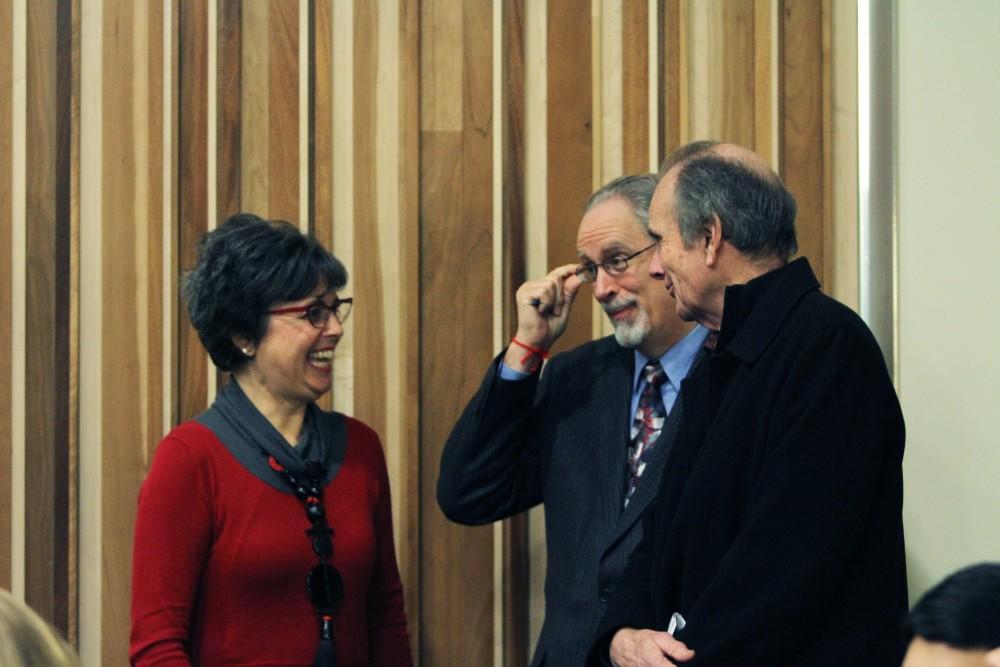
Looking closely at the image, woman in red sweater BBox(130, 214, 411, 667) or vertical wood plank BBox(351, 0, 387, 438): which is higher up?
vertical wood plank BBox(351, 0, 387, 438)

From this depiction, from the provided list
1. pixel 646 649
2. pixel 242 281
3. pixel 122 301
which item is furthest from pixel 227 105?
pixel 646 649

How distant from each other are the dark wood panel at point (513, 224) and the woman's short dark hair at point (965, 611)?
2057 mm

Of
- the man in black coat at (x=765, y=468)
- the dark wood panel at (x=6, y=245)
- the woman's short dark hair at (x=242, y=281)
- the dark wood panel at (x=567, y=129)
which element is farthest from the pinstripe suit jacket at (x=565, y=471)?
the dark wood panel at (x=6, y=245)

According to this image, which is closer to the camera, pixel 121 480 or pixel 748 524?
pixel 748 524

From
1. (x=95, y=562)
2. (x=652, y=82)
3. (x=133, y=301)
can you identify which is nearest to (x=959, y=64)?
(x=652, y=82)

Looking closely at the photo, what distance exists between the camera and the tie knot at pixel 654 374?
9.86 feet

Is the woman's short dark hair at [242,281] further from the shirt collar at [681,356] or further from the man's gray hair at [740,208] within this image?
the man's gray hair at [740,208]

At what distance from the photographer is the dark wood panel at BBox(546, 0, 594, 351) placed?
3488mm

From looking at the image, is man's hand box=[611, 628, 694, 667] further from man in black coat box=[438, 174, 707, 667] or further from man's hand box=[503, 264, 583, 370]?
man's hand box=[503, 264, 583, 370]

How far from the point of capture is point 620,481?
2922 mm

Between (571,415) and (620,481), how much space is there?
0.23 metres

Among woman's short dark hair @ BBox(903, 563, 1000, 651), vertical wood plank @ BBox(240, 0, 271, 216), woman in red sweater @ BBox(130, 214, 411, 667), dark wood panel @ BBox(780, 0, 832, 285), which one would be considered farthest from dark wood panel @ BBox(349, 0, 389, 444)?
woman's short dark hair @ BBox(903, 563, 1000, 651)

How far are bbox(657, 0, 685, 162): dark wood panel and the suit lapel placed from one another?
2.23 ft

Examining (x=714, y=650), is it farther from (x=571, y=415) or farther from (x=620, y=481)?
(x=571, y=415)
